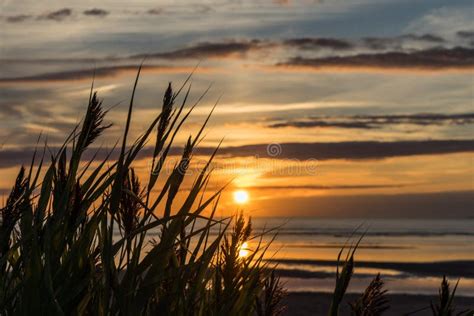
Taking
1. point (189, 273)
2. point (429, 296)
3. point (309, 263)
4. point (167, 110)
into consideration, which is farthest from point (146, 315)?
point (309, 263)

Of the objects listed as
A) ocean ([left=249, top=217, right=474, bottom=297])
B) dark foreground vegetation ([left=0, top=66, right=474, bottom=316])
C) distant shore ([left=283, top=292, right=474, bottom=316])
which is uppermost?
ocean ([left=249, top=217, right=474, bottom=297])

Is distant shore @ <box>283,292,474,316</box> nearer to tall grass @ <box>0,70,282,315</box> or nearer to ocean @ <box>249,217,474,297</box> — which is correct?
ocean @ <box>249,217,474,297</box>

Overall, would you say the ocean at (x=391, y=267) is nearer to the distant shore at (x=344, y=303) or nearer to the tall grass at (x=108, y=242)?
the distant shore at (x=344, y=303)

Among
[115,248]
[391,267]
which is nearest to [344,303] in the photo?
[391,267]

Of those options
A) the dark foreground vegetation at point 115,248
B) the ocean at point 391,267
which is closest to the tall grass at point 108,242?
the dark foreground vegetation at point 115,248

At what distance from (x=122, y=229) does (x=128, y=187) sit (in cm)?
20

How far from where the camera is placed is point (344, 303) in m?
20.5

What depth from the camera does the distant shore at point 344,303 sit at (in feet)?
Result: 65.6

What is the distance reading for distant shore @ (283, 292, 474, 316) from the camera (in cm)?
1998

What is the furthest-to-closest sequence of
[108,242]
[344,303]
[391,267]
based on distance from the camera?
[391,267] → [344,303] → [108,242]

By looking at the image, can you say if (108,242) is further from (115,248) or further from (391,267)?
(391,267)

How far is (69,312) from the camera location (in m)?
2.92

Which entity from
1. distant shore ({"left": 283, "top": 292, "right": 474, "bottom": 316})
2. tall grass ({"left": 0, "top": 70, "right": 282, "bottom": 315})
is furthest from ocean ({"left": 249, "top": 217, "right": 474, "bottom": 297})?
tall grass ({"left": 0, "top": 70, "right": 282, "bottom": 315})

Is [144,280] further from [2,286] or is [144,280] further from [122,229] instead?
[2,286]
